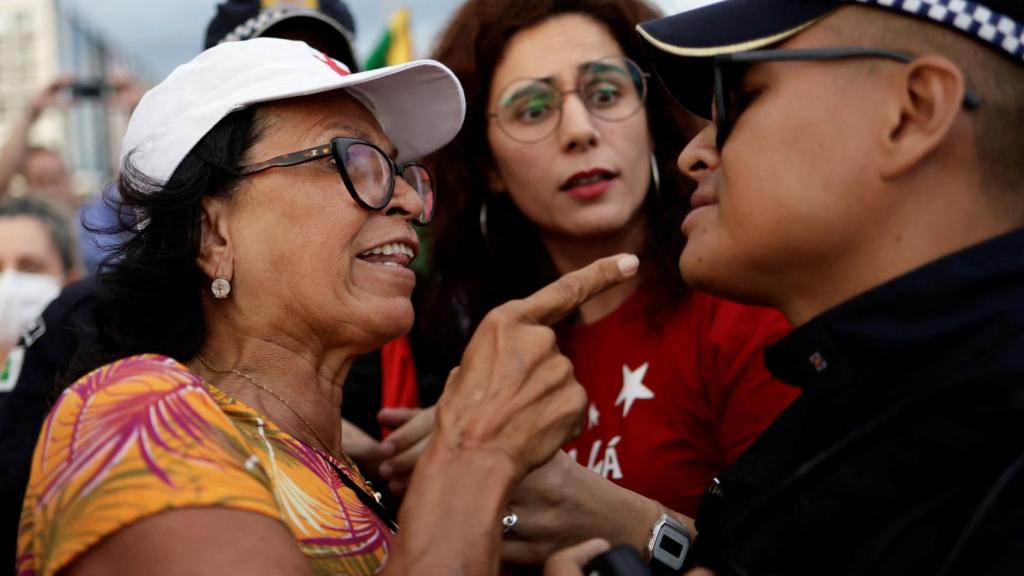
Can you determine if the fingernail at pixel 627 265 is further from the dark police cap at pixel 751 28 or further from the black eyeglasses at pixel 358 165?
the black eyeglasses at pixel 358 165

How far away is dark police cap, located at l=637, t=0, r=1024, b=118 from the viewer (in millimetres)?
1762

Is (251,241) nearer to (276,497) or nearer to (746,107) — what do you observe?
(276,497)

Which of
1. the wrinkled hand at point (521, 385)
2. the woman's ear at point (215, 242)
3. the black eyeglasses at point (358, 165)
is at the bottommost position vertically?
the wrinkled hand at point (521, 385)

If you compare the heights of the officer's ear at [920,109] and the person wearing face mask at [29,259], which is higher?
the officer's ear at [920,109]

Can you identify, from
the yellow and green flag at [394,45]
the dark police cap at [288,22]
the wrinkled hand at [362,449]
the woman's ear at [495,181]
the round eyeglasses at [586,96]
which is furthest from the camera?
the yellow and green flag at [394,45]

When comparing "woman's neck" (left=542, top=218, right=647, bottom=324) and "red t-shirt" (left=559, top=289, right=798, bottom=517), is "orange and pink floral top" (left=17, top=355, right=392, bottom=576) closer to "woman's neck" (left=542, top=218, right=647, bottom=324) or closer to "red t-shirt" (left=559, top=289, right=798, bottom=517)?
"red t-shirt" (left=559, top=289, right=798, bottom=517)

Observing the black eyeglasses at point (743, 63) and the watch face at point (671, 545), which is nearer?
the black eyeglasses at point (743, 63)

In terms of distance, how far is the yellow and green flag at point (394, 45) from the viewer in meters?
8.22

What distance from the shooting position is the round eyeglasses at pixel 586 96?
10.9 ft

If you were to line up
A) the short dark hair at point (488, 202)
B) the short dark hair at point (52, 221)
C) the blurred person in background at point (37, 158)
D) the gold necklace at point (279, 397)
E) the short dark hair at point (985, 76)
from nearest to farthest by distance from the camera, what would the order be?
the short dark hair at point (985, 76)
the gold necklace at point (279, 397)
the short dark hair at point (488, 202)
the short dark hair at point (52, 221)
the blurred person in background at point (37, 158)

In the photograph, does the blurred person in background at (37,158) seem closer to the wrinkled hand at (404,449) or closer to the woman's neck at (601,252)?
the woman's neck at (601,252)

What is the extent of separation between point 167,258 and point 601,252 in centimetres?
148

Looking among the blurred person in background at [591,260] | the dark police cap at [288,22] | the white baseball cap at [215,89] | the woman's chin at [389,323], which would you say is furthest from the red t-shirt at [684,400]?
the dark police cap at [288,22]

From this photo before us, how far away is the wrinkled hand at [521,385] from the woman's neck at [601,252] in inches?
47.0
